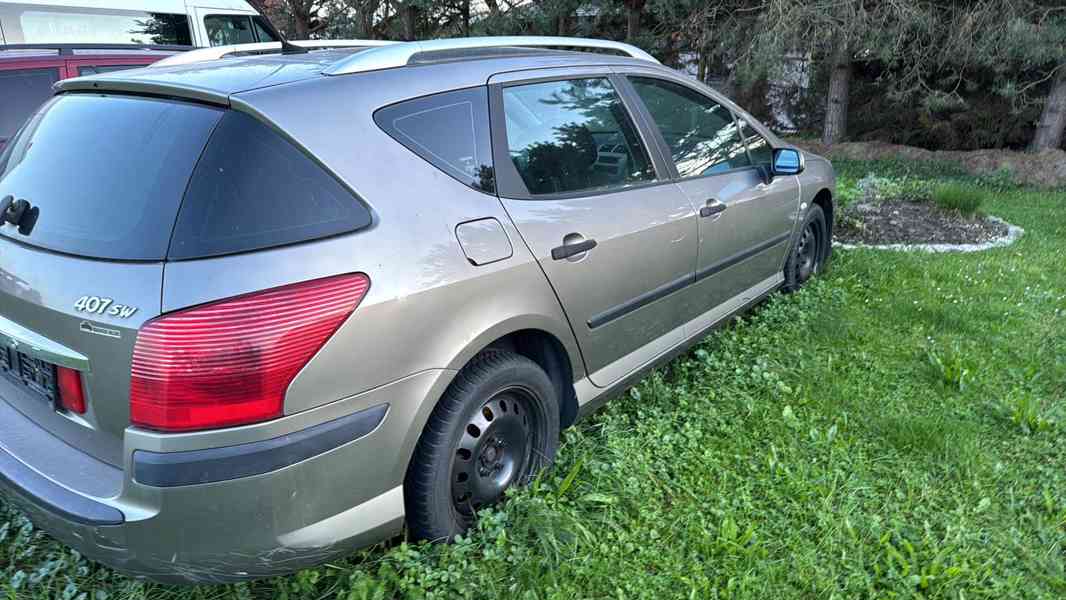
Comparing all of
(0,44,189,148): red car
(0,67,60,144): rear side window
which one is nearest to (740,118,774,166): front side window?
(0,44,189,148): red car

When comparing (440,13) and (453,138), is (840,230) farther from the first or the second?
(440,13)

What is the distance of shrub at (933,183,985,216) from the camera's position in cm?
688

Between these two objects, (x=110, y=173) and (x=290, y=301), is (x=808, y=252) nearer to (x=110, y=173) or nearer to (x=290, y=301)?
(x=290, y=301)

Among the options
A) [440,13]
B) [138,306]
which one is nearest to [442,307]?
[138,306]

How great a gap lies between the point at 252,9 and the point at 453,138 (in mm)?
9113

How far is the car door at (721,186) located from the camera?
3443 millimetres

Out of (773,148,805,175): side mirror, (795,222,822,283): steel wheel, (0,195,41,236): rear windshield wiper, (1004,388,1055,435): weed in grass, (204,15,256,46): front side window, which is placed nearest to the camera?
(0,195,41,236): rear windshield wiper

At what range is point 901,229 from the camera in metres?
6.55

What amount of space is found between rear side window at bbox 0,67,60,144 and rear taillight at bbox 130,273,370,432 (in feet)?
18.0

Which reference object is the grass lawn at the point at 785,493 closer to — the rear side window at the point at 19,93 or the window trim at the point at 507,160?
the window trim at the point at 507,160

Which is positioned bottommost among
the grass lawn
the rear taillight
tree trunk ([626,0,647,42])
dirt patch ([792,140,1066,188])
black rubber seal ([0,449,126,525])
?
the grass lawn

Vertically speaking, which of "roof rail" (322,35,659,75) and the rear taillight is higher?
"roof rail" (322,35,659,75)

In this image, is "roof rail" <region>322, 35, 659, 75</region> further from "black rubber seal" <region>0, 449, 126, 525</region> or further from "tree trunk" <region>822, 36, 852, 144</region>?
"tree trunk" <region>822, 36, 852, 144</region>

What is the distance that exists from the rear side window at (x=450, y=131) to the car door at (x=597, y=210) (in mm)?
62
